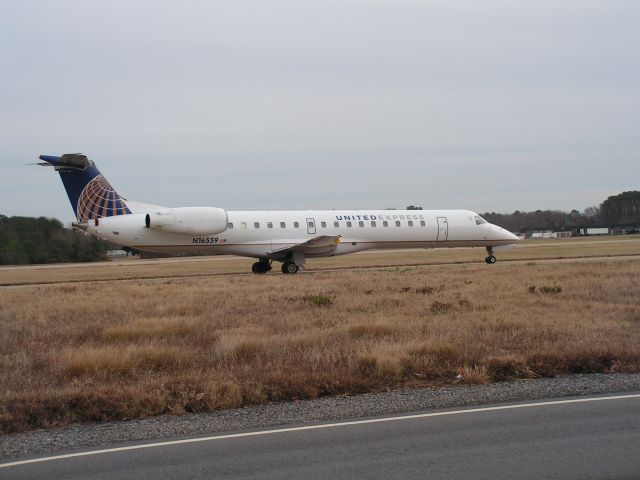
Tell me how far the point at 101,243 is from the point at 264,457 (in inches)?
2787

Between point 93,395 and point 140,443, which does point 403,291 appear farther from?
point 140,443

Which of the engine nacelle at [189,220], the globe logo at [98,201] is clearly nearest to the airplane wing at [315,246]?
the engine nacelle at [189,220]

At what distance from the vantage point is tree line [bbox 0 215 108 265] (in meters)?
69.4

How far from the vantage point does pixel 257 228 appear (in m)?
31.5

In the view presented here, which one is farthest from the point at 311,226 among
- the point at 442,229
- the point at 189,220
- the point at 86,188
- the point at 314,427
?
the point at 314,427

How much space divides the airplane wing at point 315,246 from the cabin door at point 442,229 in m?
6.07

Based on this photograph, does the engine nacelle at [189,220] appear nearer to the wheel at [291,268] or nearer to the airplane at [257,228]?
the airplane at [257,228]

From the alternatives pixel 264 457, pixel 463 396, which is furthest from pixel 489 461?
pixel 463 396

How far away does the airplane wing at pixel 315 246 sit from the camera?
3126 centimetres

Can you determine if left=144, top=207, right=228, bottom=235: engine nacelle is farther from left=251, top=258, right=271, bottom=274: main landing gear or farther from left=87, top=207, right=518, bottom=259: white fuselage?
left=251, top=258, right=271, bottom=274: main landing gear

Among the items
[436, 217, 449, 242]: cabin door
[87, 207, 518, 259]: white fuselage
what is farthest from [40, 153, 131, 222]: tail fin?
[436, 217, 449, 242]: cabin door

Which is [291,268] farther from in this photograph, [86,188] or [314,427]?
[314,427]

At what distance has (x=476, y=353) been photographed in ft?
35.7

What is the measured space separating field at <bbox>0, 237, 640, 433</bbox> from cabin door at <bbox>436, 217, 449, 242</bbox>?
14.4 meters
